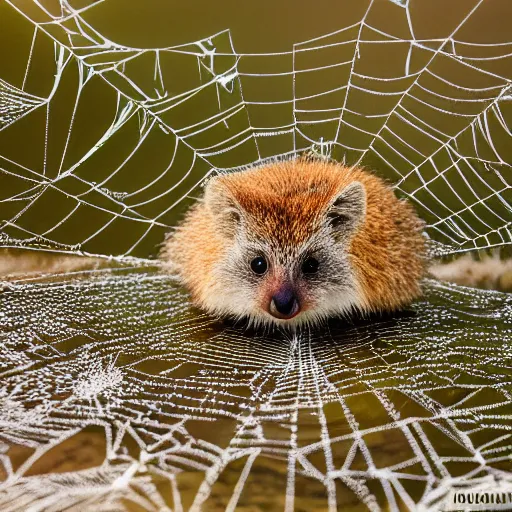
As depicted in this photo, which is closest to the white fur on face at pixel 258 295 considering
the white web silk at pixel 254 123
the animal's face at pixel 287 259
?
the animal's face at pixel 287 259

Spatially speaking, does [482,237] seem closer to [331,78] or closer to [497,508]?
[331,78]

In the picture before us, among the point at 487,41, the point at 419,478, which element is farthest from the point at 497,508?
the point at 487,41

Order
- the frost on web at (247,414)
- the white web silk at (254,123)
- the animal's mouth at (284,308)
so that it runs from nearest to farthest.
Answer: the frost on web at (247,414)
the animal's mouth at (284,308)
the white web silk at (254,123)

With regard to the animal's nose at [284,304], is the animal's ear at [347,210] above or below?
above

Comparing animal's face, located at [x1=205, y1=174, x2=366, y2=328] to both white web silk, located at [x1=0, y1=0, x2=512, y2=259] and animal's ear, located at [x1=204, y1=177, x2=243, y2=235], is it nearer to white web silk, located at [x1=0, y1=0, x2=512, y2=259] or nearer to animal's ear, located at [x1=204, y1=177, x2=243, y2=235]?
animal's ear, located at [x1=204, y1=177, x2=243, y2=235]

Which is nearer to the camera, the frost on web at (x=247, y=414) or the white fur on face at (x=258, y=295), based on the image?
the frost on web at (x=247, y=414)

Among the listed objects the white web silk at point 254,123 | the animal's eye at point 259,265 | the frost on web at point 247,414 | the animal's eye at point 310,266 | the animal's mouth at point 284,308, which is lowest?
the frost on web at point 247,414

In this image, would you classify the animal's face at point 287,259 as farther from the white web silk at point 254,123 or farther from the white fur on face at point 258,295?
the white web silk at point 254,123

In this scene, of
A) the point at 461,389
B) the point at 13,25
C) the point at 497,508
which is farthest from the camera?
the point at 13,25
